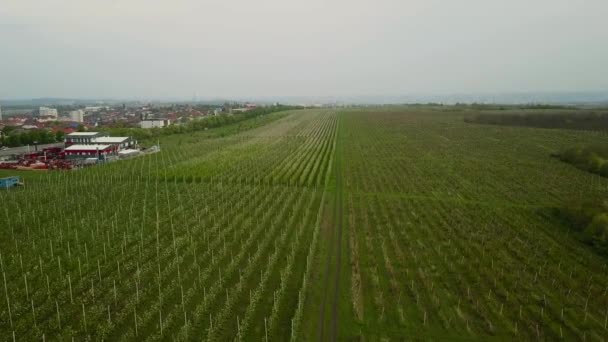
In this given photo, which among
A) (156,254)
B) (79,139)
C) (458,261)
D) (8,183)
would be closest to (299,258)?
(156,254)

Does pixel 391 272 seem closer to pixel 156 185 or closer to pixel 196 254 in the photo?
pixel 196 254

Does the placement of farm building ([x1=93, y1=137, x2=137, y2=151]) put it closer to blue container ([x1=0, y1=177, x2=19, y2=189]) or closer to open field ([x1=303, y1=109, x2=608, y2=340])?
blue container ([x1=0, y1=177, x2=19, y2=189])

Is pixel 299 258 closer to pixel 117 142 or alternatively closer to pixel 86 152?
pixel 86 152

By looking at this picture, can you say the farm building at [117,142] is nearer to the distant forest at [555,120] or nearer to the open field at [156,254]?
the open field at [156,254]

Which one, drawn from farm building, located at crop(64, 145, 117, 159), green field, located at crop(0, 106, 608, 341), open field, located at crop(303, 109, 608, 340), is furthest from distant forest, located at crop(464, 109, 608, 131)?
farm building, located at crop(64, 145, 117, 159)

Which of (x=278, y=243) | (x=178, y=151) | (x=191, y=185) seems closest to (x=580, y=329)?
(x=278, y=243)

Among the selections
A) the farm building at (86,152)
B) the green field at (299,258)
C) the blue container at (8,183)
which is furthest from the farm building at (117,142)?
the blue container at (8,183)

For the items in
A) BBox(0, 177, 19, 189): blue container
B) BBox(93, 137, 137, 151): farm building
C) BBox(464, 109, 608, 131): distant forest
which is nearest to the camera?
BBox(0, 177, 19, 189): blue container
